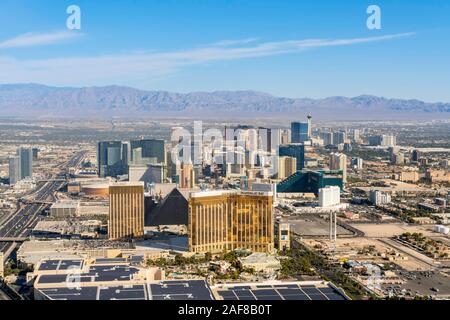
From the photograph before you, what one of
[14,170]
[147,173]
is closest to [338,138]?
[147,173]

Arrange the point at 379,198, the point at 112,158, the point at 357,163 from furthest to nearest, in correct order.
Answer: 1. the point at 357,163
2. the point at 112,158
3. the point at 379,198

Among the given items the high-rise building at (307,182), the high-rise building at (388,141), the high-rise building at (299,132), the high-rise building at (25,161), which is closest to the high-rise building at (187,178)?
the high-rise building at (307,182)

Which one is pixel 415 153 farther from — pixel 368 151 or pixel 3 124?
pixel 3 124

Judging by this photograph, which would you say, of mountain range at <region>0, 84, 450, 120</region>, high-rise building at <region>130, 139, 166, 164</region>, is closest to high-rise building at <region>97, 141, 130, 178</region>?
high-rise building at <region>130, 139, 166, 164</region>

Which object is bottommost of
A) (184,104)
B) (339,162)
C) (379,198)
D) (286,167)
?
(379,198)

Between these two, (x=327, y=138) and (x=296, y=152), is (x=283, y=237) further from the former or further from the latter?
(x=327, y=138)

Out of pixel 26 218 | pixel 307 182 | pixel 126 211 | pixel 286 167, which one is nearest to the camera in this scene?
pixel 126 211

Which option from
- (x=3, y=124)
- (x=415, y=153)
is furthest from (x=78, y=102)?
(x=415, y=153)
